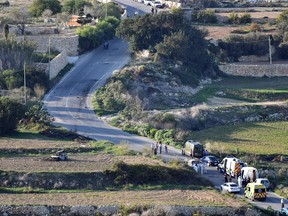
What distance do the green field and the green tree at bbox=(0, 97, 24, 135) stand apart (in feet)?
32.1

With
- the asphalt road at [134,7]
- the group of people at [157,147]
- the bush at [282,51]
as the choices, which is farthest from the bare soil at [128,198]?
the asphalt road at [134,7]

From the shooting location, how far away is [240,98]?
64062mm

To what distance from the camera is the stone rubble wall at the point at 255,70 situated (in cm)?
7300

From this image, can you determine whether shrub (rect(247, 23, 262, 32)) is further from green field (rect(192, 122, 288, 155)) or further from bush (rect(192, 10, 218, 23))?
green field (rect(192, 122, 288, 155))

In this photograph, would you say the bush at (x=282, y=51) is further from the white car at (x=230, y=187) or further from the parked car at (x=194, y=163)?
the white car at (x=230, y=187)

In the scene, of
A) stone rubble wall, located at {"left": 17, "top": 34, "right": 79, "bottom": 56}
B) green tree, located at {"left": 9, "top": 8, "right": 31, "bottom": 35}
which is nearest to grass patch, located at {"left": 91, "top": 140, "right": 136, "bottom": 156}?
stone rubble wall, located at {"left": 17, "top": 34, "right": 79, "bottom": 56}

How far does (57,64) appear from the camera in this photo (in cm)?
6444

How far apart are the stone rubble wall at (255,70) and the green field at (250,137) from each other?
53.7 feet

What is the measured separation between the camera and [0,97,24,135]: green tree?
49.6 metres

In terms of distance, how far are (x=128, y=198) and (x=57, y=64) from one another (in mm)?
26596

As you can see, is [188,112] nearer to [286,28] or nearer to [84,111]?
[84,111]

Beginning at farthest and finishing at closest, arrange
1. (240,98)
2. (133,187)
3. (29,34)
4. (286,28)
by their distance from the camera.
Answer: (286,28) < (29,34) < (240,98) < (133,187)

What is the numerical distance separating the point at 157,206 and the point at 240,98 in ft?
89.6

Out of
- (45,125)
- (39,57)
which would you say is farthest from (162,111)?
(39,57)
